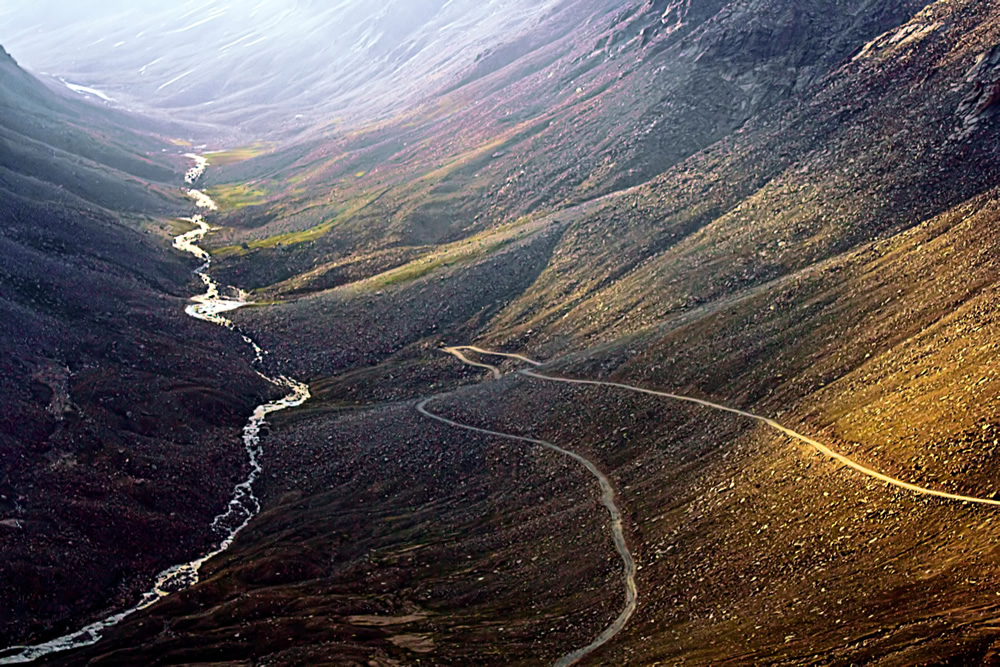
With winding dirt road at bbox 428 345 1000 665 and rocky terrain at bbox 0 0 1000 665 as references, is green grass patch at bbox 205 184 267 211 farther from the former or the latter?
winding dirt road at bbox 428 345 1000 665

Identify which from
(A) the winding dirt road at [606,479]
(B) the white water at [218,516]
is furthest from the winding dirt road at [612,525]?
(B) the white water at [218,516]

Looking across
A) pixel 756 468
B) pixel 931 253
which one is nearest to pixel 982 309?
pixel 931 253

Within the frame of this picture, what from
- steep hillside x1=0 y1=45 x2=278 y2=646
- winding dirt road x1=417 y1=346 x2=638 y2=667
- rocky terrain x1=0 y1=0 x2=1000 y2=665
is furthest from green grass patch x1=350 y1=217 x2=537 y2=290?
winding dirt road x1=417 y1=346 x2=638 y2=667

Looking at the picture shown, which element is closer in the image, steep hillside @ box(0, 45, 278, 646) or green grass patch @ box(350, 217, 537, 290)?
steep hillside @ box(0, 45, 278, 646)

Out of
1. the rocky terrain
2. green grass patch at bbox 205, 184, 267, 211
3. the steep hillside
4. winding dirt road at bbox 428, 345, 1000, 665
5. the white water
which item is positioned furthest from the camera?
green grass patch at bbox 205, 184, 267, 211

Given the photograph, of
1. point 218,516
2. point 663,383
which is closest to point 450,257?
point 663,383

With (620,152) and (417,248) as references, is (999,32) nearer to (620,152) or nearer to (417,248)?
(620,152)

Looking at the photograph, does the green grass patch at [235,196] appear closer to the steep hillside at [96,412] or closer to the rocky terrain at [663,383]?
the rocky terrain at [663,383]

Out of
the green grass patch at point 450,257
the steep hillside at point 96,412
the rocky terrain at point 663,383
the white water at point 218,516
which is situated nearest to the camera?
the rocky terrain at point 663,383
